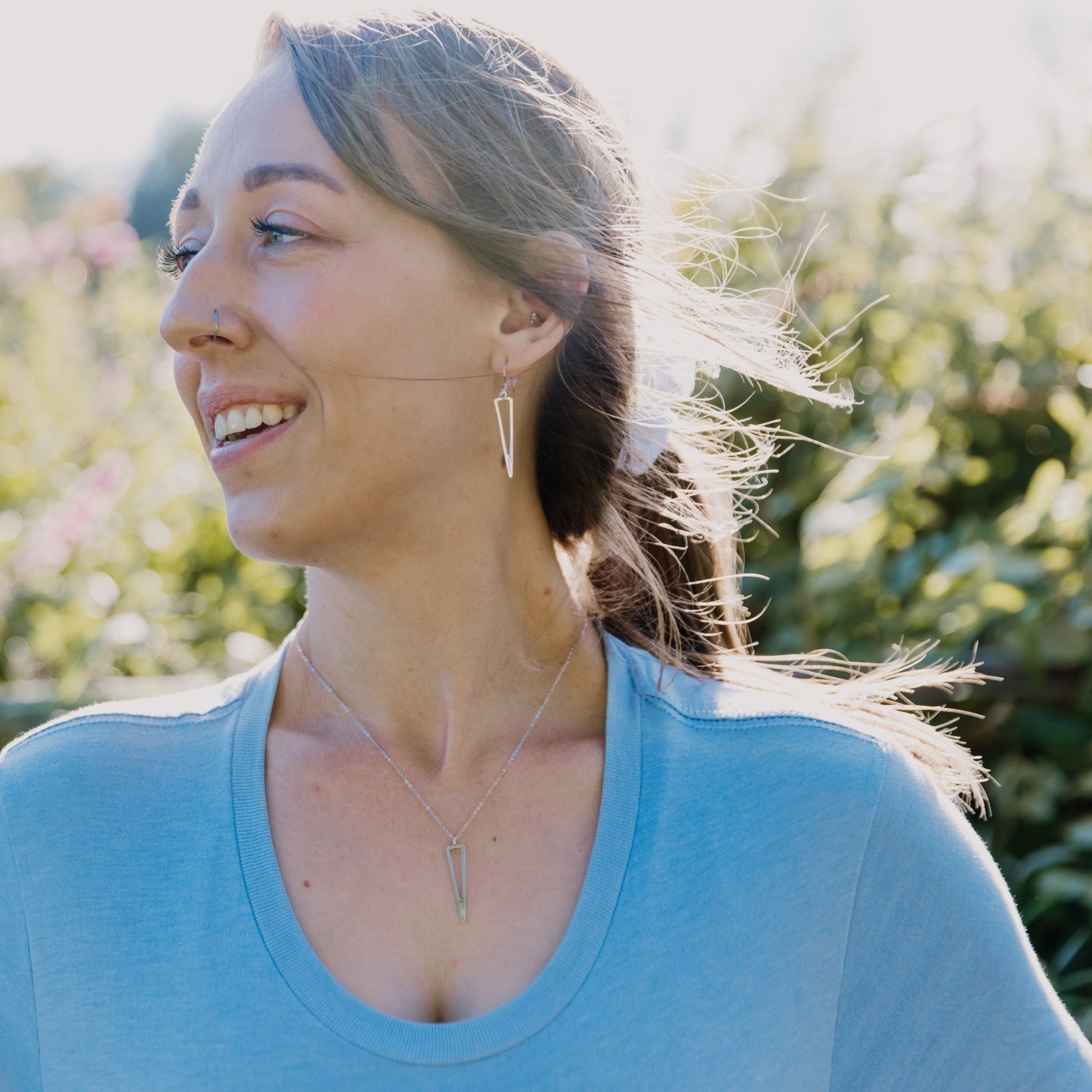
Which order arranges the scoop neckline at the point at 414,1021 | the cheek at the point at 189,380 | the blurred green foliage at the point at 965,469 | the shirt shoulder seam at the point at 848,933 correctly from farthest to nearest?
the blurred green foliage at the point at 965,469 < the cheek at the point at 189,380 < the shirt shoulder seam at the point at 848,933 < the scoop neckline at the point at 414,1021

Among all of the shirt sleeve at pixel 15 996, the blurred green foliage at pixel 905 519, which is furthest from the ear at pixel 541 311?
the shirt sleeve at pixel 15 996

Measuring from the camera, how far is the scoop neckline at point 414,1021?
1265 millimetres

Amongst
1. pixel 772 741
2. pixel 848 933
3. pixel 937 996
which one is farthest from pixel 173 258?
pixel 937 996

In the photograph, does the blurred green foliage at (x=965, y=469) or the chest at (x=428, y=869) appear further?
the blurred green foliage at (x=965, y=469)

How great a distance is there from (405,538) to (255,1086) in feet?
1.96

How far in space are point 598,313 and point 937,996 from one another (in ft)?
2.88

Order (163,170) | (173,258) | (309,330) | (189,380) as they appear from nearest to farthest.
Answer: (309,330), (189,380), (173,258), (163,170)

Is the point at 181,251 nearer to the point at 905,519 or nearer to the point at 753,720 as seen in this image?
the point at 753,720

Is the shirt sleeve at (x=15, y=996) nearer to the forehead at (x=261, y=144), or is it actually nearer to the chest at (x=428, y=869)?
the chest at (x=428, y=869)

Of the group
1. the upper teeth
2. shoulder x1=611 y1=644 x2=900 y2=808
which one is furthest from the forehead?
shoulder x1=611 y1=644 x2=900 y2=808

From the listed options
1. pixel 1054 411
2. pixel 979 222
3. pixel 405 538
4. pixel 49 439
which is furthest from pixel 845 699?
pixel 49 439

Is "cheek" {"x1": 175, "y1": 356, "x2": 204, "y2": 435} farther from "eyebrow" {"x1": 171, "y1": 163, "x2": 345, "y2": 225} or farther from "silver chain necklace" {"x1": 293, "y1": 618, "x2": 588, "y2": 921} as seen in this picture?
"silver chain necklace" {"x1": 293, "y1": 618, "x2": 588, "y2": 921}

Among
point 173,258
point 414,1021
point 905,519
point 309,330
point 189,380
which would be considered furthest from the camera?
point 905,519

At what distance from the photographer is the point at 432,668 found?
158cm
